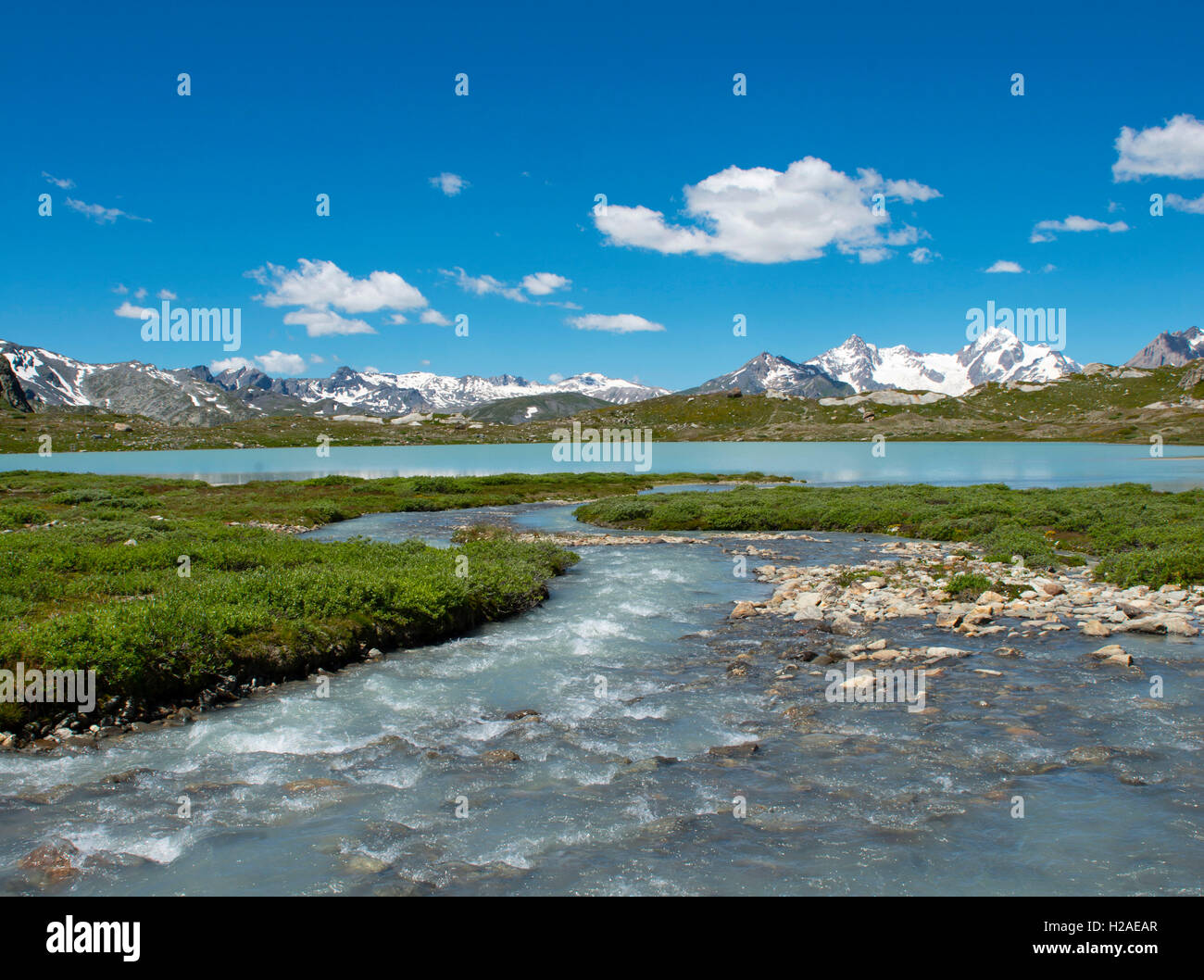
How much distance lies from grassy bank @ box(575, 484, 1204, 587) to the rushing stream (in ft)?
42.8

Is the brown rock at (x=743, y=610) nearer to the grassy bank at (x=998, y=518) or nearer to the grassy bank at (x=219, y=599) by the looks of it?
the grassy bank at (x=219, y=599)

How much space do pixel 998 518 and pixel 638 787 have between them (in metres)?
40.5

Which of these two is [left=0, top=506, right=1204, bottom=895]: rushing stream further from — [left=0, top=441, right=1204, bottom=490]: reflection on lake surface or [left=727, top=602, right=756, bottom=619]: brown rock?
[left=0, top=441, right=1204, bottom=490]: reflection on lake surface

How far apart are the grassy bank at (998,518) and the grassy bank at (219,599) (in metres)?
21.4

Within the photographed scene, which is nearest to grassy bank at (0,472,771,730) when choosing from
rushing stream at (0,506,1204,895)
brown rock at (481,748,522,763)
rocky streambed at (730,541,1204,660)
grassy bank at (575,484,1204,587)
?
rushing stream at (0,506,1204,895)

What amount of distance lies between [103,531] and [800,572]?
111ft

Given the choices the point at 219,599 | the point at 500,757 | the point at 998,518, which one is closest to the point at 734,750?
the point at 500,757

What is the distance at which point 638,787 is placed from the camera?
1263 centimetres

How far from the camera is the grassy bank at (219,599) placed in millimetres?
15758

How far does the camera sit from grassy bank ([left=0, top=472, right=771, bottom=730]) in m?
15.8

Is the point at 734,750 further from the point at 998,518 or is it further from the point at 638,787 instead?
the point at 998,518

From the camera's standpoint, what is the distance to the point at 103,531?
118 feet
